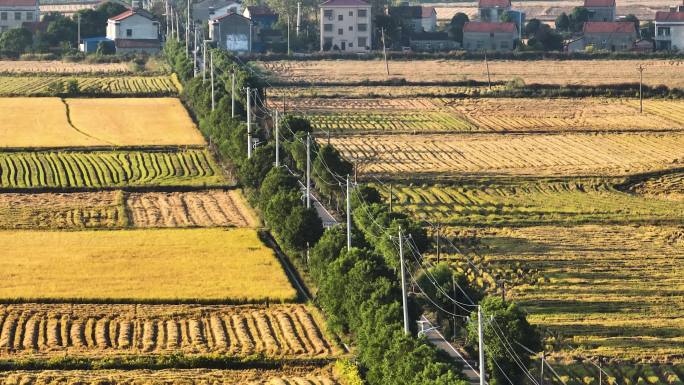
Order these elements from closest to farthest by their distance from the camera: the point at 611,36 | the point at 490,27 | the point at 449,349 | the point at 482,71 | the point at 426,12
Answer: the point at 449,349
the point at 482,71
the point at 611,36
the point at 490,27
the point at 426,12

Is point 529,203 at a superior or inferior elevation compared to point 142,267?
superior

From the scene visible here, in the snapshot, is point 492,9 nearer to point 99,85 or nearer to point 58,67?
point 58,67

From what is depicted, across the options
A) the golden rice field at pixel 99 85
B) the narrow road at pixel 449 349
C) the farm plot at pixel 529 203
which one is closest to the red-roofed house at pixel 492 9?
the golden rice field at pixel 99 85

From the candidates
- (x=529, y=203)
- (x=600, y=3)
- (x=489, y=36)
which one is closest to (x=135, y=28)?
(x=489, y=36)

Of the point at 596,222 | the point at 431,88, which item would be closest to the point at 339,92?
the point at 431,88

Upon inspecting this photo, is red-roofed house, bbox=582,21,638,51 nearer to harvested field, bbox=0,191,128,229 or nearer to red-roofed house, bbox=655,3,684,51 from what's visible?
red-roofed house, bbox=655,3,684,51

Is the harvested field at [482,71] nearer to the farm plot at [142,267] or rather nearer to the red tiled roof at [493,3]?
the red tiled roof at [493,3]

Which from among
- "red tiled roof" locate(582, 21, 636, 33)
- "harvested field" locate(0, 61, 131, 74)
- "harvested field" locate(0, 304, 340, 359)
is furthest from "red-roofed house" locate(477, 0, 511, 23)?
"harvested field" locate(0, 304, 340, 359)
